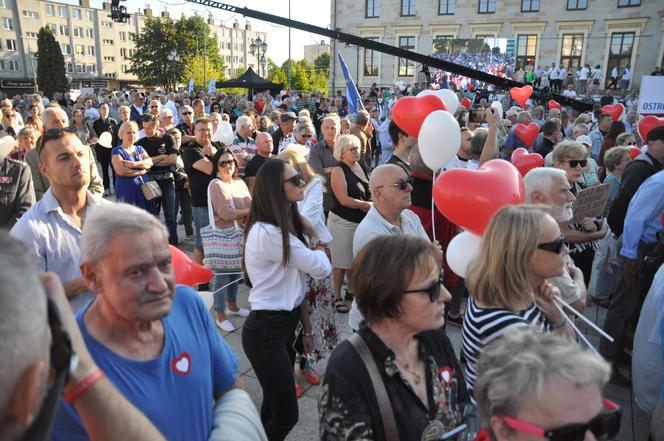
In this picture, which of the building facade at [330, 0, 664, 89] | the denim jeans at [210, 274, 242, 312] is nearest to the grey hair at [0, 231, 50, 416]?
the denim jeans at [210, 274, 242, 312]

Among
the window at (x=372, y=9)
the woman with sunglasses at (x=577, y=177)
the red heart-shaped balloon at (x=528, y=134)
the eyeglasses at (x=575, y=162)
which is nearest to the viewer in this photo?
the woman with sunglasses at (x=577, y=177)

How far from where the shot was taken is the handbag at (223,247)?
425cm

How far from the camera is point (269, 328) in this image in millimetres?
2627

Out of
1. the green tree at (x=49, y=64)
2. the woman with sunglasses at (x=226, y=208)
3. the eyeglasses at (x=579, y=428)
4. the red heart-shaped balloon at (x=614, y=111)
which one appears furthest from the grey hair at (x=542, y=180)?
the green tree at (x=49, y=64)

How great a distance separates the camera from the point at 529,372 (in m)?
1.31

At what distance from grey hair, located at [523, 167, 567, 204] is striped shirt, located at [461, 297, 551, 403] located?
1.32m

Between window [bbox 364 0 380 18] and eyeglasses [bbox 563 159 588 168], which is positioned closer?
eyeglasses [bbox 563 159 588 168]

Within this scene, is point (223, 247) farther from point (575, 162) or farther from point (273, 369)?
point (575, 162)

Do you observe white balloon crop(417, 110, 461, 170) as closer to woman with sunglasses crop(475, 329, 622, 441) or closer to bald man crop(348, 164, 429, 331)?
bald man crop(348, 164, 429, 331)

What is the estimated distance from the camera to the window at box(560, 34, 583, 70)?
3544cm

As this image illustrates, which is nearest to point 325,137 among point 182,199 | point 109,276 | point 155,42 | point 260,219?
point 182,199

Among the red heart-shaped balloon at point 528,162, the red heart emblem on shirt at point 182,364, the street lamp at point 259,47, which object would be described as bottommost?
the red heart emblem on shirt at point 182,364

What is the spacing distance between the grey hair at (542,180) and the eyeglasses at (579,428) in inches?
85.0

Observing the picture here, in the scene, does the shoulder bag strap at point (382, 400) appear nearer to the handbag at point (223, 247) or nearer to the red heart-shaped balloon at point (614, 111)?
the handbag at point (223, 247)
